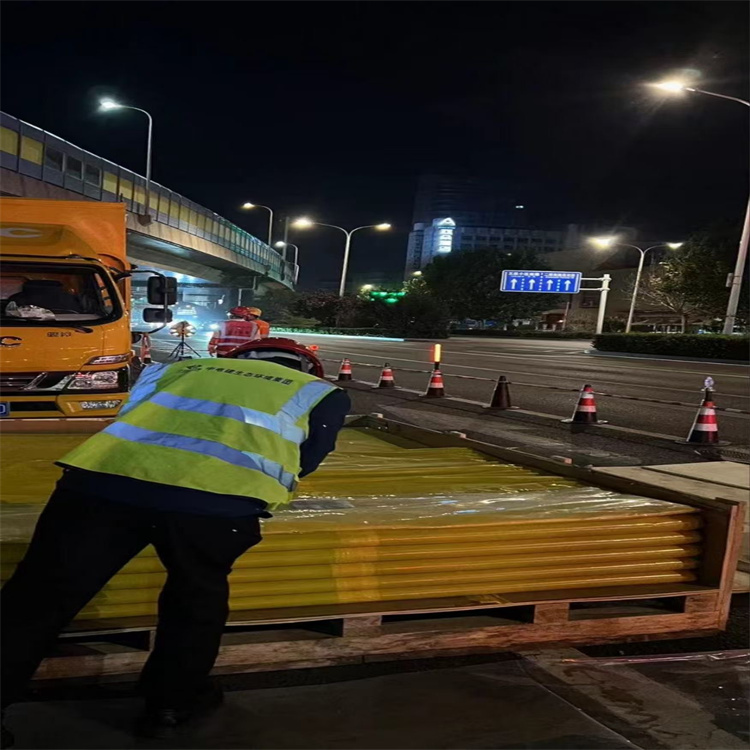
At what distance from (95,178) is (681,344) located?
25219 mm

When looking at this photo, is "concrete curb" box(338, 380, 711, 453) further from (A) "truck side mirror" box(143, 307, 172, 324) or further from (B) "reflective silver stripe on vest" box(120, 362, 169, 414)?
(B) "reflective silver stripe on vest" box(120, 362, 169, 414)

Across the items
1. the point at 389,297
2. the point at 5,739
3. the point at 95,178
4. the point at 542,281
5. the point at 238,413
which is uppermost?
the point at 95,178

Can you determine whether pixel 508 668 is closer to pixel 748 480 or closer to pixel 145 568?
pixel 145 568

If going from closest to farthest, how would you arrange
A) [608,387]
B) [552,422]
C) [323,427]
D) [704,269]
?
[323,427], [552,422], [608,387], [704,269]

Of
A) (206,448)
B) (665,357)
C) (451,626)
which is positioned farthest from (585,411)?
(665,357)

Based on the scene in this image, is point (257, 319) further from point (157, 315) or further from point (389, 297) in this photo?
point (389, 297)

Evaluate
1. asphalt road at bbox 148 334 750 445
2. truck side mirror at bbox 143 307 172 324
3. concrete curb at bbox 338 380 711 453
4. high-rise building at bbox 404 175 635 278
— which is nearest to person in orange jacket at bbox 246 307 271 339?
truck side mirror at bbox 143 307 172 324

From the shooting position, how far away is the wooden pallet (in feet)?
8.76

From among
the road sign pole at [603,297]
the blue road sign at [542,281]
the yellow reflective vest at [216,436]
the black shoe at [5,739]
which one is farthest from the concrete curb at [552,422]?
the blue road sign at [542,281]

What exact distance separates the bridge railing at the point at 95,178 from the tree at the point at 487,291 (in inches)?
1161

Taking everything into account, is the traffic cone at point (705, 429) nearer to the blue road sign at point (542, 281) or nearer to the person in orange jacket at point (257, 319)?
the person in orange jacket at point (257, 319)

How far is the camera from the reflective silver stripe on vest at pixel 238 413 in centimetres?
223

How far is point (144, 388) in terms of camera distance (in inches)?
96.9

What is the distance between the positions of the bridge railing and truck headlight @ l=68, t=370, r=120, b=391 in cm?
1890
